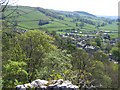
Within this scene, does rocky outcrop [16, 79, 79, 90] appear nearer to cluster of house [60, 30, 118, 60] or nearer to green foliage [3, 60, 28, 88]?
green foliage [3, 60, 28, 88]

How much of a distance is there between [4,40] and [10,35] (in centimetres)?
361

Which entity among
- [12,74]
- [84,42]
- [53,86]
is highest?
[53,86]

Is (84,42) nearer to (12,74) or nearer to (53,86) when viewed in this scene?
(12,74)

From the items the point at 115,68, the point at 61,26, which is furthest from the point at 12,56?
the point at 61,26

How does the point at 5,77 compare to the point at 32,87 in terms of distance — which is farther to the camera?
the point at 5,77

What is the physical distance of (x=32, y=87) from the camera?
12.1 meters

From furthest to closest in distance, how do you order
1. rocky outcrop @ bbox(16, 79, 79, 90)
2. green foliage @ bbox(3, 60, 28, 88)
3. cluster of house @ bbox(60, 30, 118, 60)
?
1. cluster of house @ bbox(60, 30, 118, 60)
2. green foliage @ bbox(3, 60, 28, 88)
3. rocky outcrop @ bbox(16, 79, 79, 90)

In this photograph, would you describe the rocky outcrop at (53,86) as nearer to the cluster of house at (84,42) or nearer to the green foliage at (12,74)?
the green foliage at (12,74)

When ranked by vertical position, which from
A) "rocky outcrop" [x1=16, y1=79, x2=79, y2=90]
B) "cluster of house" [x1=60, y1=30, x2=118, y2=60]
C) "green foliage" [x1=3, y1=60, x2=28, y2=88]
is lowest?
"cluster of house" [x1=60, y1=30, x2=118, y2=60]

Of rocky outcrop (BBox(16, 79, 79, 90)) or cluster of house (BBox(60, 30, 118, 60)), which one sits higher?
rocky outcrop (BBox(16, 79, 79, 90))

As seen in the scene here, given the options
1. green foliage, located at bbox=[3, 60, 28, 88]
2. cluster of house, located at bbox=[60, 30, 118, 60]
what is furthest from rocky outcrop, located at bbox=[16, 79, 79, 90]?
cluster of house, located at bbox=[60, 30, 118, 60]

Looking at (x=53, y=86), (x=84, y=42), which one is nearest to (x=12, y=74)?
(x=53, y=86)

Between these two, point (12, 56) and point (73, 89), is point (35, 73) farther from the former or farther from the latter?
point (73, 89)

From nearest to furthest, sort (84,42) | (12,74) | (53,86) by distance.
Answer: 1. (53,86)
2. (12,74)
3. (84,42)
